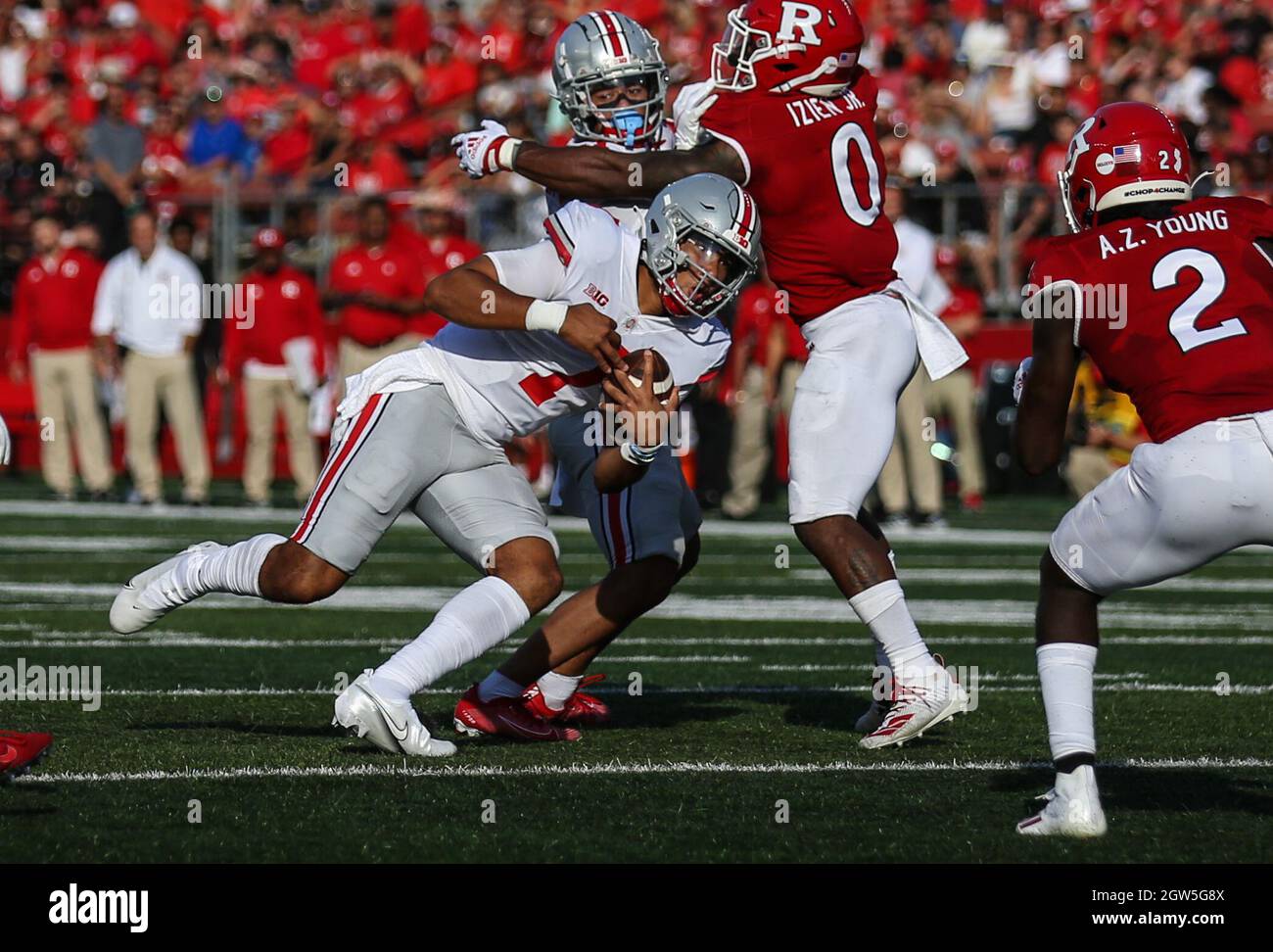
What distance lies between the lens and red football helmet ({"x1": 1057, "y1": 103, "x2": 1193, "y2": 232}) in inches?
184

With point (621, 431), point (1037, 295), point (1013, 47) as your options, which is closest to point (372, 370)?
point (621, 431)

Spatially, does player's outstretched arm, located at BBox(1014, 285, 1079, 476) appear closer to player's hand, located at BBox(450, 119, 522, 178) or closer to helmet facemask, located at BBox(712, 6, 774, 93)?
player's hand, located at BBox(450, 119, 522, 178)

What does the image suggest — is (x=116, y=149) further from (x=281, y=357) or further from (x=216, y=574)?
(x=216, y=574)

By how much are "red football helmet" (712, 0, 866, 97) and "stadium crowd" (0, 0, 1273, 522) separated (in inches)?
270

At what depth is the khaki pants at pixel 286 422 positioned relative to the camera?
51.3ft

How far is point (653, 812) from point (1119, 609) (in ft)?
17.8

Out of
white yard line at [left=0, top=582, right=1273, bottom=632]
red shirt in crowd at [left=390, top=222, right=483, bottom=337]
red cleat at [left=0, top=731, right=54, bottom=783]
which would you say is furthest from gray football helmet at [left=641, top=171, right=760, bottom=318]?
red shirt in crowd at [left=390, top=222, right=483, bottom=337]

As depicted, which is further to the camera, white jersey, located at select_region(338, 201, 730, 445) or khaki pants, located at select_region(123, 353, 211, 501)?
khaki pants, located at select_region(123, 353, 211, 501)

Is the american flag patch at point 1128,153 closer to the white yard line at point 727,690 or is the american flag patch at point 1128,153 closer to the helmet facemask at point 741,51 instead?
the helmet facemask at point 741,51

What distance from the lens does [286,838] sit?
14.6ft

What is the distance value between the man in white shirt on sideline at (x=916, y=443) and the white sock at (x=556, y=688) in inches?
306

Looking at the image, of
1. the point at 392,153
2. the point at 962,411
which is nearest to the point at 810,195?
the point at 962,411

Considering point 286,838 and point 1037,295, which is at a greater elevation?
point 1037,295
